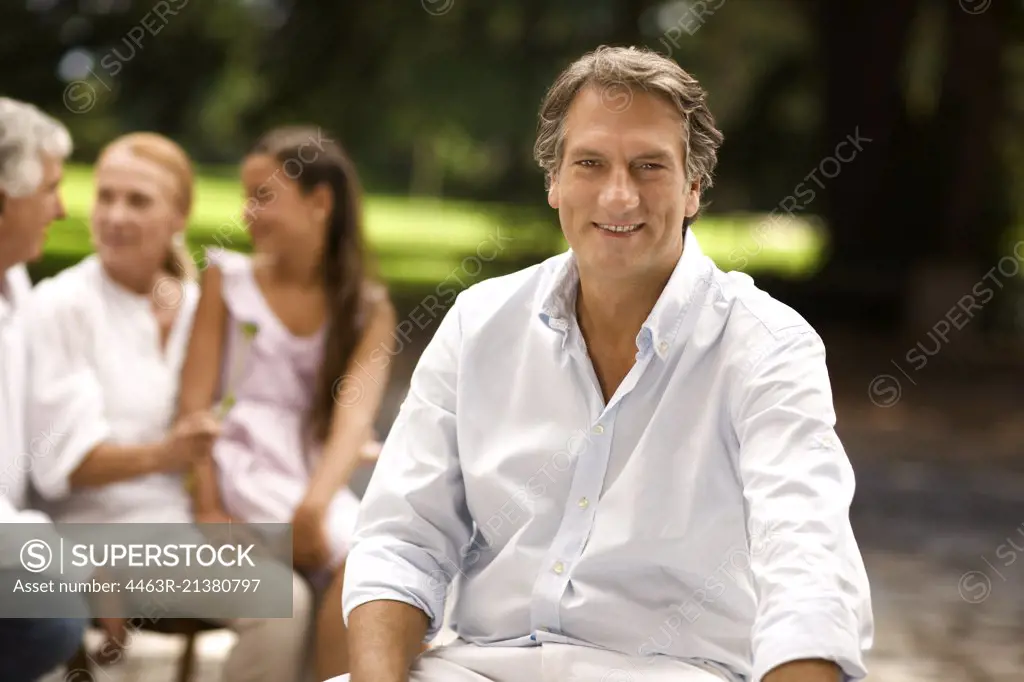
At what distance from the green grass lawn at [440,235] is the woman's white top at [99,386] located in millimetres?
1947

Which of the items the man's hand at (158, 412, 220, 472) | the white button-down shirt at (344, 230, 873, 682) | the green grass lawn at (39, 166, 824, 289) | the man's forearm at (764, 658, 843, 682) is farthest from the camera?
the green grass lawn at (39, 166, 824, 289)

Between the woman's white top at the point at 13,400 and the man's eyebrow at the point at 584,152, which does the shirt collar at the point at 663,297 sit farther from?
the woman's white top at the point at 13,400

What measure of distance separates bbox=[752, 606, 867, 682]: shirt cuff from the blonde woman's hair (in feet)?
7.37

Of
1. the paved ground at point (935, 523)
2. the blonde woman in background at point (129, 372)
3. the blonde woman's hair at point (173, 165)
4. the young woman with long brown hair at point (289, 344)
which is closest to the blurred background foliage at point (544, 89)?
the paved ground at point (935, 523)

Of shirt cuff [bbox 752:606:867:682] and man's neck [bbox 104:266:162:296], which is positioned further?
man's neck [bbox 104:266:162:296]

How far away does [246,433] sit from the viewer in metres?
3.71

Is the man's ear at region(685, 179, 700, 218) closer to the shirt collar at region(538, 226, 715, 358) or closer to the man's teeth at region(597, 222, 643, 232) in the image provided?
the shirt collar at region(538, 226, 715, 358)

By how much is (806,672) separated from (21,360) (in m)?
2.08

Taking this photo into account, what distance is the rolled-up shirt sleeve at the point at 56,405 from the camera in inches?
133

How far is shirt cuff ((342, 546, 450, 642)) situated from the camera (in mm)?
2373

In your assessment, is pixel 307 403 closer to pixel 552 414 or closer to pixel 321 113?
pixel 552 414

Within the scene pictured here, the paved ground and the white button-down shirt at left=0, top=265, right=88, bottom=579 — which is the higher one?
the white button-down shirt at left=0, top=265, right=88, bottom=579

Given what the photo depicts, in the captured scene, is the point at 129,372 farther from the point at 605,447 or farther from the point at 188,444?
the point at 605,447

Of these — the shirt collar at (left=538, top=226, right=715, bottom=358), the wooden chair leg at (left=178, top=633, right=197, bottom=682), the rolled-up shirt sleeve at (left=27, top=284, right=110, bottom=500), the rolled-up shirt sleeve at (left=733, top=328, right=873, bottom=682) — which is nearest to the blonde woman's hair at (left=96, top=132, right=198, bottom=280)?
the rolled-up shirt sleeve at (left=27, top=284, right=110, bottom=500)
